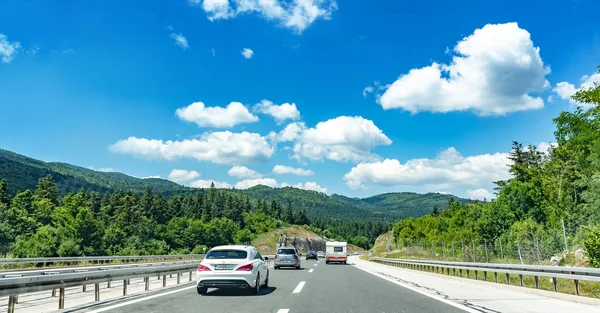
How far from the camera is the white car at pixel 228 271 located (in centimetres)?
1341

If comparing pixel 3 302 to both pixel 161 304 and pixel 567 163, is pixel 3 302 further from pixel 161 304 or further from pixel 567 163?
pixel 567 163

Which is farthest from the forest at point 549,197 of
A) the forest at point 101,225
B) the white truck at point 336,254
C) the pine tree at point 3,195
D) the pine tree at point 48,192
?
the pine tree at point 48,192

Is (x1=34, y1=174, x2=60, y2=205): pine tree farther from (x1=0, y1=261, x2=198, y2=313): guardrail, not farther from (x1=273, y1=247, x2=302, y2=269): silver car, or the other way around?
(x1=0, y1=261, x2=198, y2=313): guardrail

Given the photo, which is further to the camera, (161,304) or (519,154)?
(519,154)

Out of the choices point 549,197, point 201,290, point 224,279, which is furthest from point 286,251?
point 549,197

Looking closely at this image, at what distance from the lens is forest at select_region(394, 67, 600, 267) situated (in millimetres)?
32312

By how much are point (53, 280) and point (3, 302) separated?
10.4ft

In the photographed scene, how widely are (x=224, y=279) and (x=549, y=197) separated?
3051 inches

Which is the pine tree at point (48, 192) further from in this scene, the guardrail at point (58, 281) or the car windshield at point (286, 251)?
the guardrail at point (58, 281)

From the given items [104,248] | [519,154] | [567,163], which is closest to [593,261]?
[567,163]

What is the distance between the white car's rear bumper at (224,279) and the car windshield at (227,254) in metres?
0.62

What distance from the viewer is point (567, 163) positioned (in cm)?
6775

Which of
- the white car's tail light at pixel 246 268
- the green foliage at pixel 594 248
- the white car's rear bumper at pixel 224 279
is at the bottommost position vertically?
the white car's rear bumper at pixel 224 279

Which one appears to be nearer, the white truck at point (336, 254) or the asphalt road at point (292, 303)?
the asphalt road at point (292, 303)
